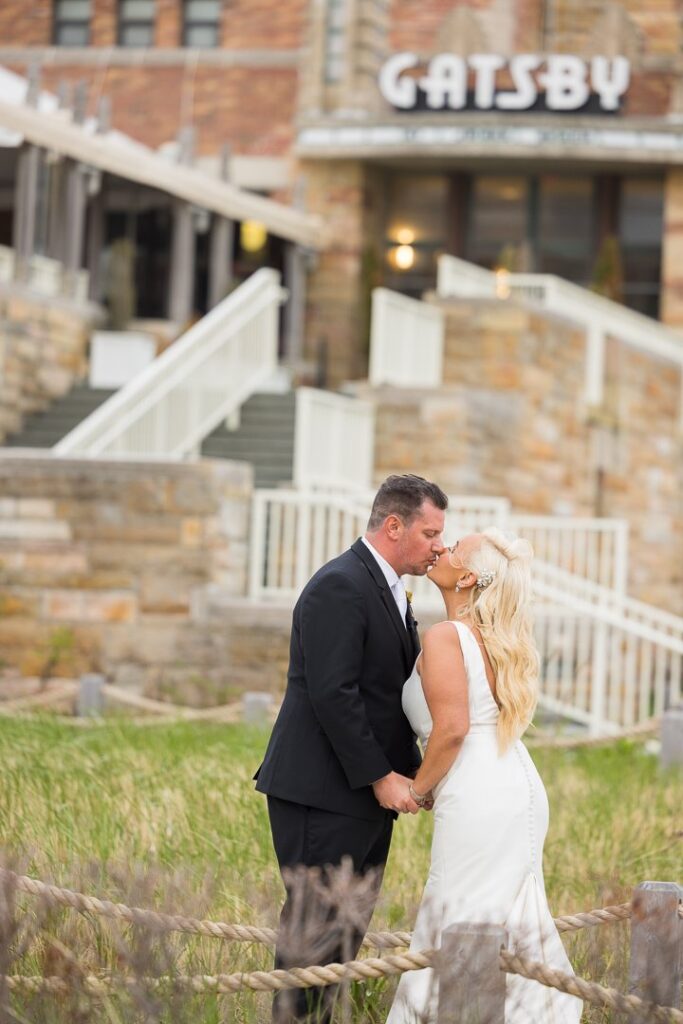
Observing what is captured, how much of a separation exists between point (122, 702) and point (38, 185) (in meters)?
8.25

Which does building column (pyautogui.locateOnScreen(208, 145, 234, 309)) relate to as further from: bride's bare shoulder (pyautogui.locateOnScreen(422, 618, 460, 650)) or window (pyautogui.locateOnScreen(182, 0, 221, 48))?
bride's bare shoulder (pyautogui.locateOnScreen(422, 618, 460, 650))

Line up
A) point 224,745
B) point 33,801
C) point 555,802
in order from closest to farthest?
point 33,801, point 555,802, point 224,745

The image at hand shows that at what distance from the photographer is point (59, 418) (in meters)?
18.3

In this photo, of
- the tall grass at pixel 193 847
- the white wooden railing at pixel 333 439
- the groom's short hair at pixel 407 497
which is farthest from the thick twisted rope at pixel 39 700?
the groom's short hair at pixel 407 497

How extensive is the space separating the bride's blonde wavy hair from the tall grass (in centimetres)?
72

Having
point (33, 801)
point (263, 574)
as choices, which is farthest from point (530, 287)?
point (33, 801)

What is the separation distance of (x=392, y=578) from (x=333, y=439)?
1230 centimetres

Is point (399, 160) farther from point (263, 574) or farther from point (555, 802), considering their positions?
point (555, 802)

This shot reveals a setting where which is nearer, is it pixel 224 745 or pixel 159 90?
pixel 224 745

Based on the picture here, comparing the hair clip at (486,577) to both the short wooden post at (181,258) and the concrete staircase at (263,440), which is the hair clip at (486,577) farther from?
the short wooden post at (181,258)

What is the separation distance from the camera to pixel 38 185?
64.5ft

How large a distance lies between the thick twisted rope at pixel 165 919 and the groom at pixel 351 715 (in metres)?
0.12

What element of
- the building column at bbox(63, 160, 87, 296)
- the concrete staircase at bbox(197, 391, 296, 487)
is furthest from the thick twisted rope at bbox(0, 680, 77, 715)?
the building column at bbox(63, 160, 87, 296)

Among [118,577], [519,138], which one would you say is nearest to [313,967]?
[118,577]
